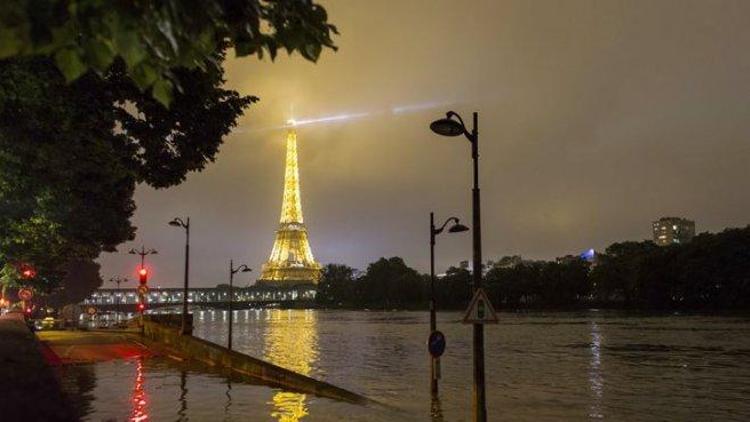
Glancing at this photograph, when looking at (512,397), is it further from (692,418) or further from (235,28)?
(235,28)

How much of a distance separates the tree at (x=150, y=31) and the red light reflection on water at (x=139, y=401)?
1414 cm

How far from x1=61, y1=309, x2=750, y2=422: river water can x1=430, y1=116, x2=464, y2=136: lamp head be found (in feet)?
27.6

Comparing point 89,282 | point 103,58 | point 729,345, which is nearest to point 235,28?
point 103,58

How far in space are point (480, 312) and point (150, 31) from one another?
10270 millimetres

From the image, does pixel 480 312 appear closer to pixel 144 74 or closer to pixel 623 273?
pixel 144 74

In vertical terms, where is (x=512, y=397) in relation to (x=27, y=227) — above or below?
below

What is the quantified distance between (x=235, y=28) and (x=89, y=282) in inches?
4779

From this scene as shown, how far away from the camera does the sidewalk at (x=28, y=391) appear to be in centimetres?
1024

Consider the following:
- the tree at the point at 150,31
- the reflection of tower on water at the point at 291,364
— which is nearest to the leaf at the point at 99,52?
the tree at the point at 150,31

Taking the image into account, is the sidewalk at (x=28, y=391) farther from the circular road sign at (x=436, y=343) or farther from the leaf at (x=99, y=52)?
the circular road sign at (x=436, y=343)

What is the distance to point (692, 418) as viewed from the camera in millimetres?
25797

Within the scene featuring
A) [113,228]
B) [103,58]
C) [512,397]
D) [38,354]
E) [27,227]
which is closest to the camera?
[103,58]

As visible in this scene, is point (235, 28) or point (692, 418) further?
point (692, 418)

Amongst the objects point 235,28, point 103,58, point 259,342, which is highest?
point 235,28
